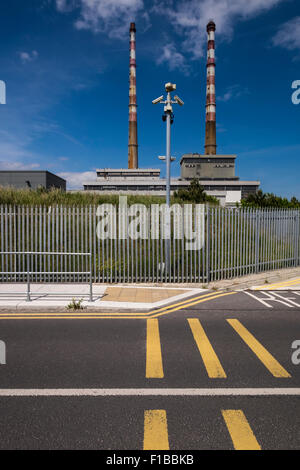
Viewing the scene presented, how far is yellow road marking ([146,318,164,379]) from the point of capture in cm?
397

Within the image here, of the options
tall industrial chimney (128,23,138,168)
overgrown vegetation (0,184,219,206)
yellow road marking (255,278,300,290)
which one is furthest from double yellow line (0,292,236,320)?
tall industrial chimney (128,23,138,168)

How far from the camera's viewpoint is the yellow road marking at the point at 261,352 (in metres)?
4.04

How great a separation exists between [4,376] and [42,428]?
137 centimetres

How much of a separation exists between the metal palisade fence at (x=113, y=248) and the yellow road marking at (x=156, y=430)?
6.67 meters

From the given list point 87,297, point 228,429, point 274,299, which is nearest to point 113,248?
point 87,297

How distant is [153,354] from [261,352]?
68.0 inches

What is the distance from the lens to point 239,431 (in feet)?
9.30

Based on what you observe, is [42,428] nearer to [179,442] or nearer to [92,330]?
[179,442]

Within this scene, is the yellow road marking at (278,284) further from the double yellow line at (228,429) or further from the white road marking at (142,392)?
the double yellow line at (228,429)

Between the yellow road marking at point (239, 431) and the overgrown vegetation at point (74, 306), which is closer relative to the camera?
the yellow road marking at point (239, 431)

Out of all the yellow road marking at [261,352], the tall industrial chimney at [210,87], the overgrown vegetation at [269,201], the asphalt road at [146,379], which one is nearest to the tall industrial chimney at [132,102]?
the tall industrial chimney at [210,87]

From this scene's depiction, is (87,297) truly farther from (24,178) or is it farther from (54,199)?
(24,178)

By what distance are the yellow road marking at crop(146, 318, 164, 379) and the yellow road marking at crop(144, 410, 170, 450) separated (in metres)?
0.77
